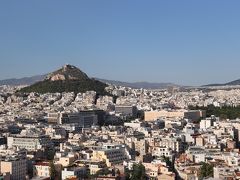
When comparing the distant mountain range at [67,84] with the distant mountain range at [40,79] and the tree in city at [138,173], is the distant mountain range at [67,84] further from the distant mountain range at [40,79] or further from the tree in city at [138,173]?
the distant mountain range at [40,79]

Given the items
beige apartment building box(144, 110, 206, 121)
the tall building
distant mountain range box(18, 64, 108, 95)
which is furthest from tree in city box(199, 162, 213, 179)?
distant mountain range box(18, 64, 108, 95)

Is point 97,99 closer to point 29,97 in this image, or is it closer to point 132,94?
point 29,97

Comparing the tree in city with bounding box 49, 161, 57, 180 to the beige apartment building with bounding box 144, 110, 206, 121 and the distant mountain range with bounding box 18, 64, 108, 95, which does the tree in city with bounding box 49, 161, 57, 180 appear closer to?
A: the beige apartment building with bounding box 144, 110, 206, 121

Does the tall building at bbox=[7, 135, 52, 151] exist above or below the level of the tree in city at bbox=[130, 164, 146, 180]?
above

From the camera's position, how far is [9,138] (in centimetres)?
2758

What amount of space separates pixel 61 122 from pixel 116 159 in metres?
16.4

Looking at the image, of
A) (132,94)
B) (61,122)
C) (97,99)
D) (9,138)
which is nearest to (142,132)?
(9,138)

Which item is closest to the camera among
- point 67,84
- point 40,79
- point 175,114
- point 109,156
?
point 109,156

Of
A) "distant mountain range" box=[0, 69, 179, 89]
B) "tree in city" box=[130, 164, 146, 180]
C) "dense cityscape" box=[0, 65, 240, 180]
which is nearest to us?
"tree in city" box=[130, 164, 146, 180]

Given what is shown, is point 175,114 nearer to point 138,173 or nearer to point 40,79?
point 138,173

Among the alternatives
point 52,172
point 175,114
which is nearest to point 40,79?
point 175,114

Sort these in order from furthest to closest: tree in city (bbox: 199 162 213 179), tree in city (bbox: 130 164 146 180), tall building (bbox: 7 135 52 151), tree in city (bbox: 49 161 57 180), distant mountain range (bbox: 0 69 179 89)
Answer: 1. distant mountain range (bbox: 0 69 179 89)
2. tall building (bbox: 7 135 52 151)
3. tree in city (bbox: 49 161 57 180)
4. tree in city (bbox: 199 162 213 179)
5. tree in city (bbox: 130 164 146 180)

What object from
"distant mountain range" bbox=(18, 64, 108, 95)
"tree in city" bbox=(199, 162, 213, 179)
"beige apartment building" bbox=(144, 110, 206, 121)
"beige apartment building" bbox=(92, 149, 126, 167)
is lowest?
"tree in city" bbox=(199, 162, 213, 179)

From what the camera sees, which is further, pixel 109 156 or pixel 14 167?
pixel 109 156
